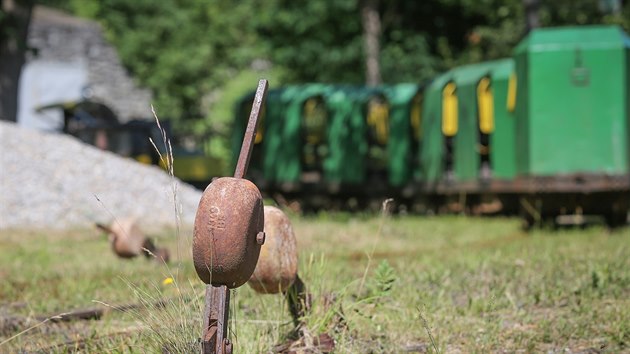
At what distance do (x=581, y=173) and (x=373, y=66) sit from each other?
15.7m

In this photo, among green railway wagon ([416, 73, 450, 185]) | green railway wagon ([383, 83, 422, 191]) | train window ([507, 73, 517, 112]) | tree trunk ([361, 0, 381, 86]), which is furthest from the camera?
tree trunk ([361, 0, 381, 86])

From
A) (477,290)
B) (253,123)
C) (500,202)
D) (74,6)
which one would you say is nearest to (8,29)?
(500,202)

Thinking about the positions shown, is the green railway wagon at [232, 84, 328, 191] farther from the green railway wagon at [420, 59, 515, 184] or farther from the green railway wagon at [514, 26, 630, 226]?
the green railway wagon at [514, 26, 630, 226]

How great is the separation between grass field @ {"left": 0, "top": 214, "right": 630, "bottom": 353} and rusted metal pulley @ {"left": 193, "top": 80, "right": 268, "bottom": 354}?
0.26 m

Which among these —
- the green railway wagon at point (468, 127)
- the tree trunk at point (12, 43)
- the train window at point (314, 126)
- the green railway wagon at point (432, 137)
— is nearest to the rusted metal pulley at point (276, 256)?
the green railway wagon at point (468, 127)

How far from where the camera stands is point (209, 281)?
311cm

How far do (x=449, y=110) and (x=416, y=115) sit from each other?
1495mm

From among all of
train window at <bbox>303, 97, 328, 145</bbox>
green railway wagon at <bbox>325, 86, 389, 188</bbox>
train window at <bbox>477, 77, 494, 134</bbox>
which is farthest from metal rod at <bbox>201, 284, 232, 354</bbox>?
train window at <bbox>303, 97, 328, 145</bbox>

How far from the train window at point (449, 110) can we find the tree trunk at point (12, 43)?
8.09 meters

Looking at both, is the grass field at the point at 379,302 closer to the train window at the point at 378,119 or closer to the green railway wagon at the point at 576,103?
the green railway wagon at the point at 576,103

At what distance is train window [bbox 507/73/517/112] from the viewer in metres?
14.0

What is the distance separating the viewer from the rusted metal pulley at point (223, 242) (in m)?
3.00

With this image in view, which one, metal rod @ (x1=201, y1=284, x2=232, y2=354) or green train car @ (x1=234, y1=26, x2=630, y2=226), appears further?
green train car @ (x1=234, y1=26, x2=630, y2=226)

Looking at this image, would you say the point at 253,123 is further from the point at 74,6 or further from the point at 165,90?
the point at 74,6
